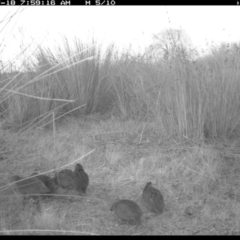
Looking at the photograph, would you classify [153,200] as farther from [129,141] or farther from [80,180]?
[129,141]

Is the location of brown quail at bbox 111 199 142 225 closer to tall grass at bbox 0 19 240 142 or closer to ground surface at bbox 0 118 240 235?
ground surface at bbox 0 118 240 235

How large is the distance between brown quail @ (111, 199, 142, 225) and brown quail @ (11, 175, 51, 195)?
57 centimetres

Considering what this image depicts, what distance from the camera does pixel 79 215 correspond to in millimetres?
2334

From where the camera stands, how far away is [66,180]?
2.53 meters

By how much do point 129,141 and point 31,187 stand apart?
1.35 metres

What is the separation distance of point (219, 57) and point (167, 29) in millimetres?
753

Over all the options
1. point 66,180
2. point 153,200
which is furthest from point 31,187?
point 153,200

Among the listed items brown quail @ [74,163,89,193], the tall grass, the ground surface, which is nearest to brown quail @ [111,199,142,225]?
the ground surface

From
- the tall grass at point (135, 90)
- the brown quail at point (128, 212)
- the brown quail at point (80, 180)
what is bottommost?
the brown quail at point (128, 212)

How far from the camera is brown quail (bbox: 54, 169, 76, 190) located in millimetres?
2518

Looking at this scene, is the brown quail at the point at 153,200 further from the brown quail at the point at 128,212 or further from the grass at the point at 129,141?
the brown quail at the point at 128,212

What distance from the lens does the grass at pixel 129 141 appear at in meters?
2.29

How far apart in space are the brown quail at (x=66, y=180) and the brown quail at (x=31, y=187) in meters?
0.14

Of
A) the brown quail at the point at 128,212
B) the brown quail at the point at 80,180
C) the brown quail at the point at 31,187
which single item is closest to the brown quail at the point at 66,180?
the brown quail at the point at 80,180
